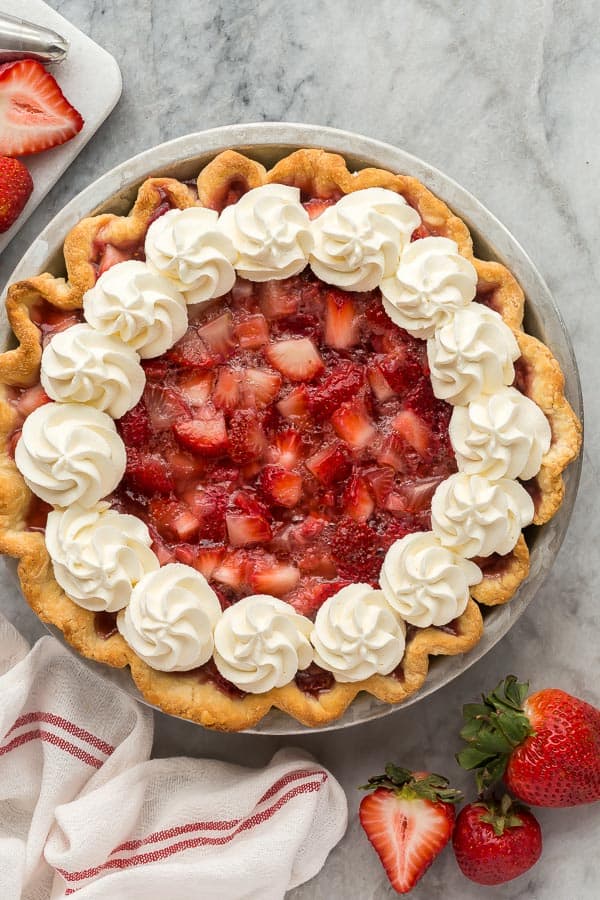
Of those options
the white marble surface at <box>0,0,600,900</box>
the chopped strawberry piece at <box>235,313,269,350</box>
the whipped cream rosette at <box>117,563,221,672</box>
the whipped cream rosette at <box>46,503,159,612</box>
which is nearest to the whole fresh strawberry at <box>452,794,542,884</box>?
the white marble surface at <box>0,0,600,900</box>

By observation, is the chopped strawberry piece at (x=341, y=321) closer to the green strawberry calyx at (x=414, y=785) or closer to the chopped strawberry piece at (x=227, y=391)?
the chopped strawberry piece at (x=227, y=391)

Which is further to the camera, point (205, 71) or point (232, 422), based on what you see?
point (205, 71)

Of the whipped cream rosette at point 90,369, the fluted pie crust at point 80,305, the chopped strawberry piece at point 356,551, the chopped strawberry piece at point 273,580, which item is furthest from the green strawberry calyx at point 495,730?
the whipped cream rosette at point 90,369

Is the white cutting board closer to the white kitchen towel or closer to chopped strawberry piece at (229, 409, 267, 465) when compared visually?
chopped strawberry piece at (229, 409, 267, 465)

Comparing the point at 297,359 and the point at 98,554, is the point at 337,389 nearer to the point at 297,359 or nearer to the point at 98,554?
the point at 297,359

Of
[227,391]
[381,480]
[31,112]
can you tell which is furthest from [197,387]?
[31,112]

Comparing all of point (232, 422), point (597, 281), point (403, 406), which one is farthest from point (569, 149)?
point (232, 422)

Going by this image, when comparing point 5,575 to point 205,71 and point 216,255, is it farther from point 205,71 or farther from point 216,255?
point 205,71
